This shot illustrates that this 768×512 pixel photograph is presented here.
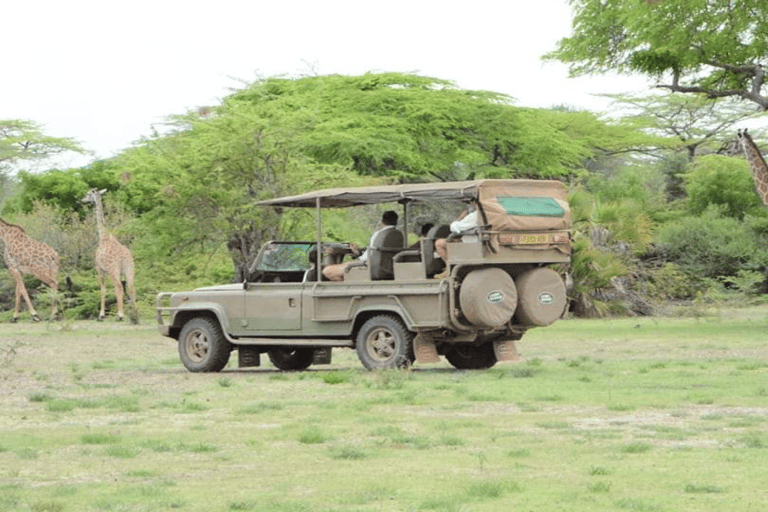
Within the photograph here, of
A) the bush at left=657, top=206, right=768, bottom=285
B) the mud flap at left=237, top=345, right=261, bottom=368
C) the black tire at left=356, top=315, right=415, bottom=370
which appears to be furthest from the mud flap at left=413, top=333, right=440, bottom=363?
the bush at left=657, top=206, right=768, bottom=285

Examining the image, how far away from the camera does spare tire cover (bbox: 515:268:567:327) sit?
17.8m

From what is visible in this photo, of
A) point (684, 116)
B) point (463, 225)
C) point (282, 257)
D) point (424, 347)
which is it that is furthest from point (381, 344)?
point (684, 116)

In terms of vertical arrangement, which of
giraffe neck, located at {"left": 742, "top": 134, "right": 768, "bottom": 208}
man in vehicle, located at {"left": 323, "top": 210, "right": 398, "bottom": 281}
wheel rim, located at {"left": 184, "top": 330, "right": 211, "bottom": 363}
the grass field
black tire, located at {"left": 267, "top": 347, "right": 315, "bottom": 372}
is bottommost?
the grass field

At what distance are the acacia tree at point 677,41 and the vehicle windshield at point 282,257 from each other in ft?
36.8

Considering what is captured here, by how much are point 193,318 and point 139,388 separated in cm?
318

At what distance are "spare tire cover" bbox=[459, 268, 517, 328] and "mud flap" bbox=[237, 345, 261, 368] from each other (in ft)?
11.6

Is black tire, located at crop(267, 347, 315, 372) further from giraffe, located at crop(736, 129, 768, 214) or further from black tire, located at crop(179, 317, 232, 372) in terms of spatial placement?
giraffe, located at crop(736, 129, 768, 214)

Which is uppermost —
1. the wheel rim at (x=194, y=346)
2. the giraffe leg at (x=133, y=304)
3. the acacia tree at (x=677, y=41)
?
the acacia tree at (x=677, y=41)

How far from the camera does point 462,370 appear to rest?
1919cm

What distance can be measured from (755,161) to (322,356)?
11.1m

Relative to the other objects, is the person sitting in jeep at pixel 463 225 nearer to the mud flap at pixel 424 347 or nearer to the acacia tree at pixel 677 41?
the mud flap at pixel 424 347

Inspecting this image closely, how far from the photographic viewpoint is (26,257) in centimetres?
3506

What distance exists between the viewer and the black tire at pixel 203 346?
19.5 m

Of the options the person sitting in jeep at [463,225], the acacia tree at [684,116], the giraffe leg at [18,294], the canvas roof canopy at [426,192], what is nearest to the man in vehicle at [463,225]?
A: the person sitting in jeep at [463,225]
